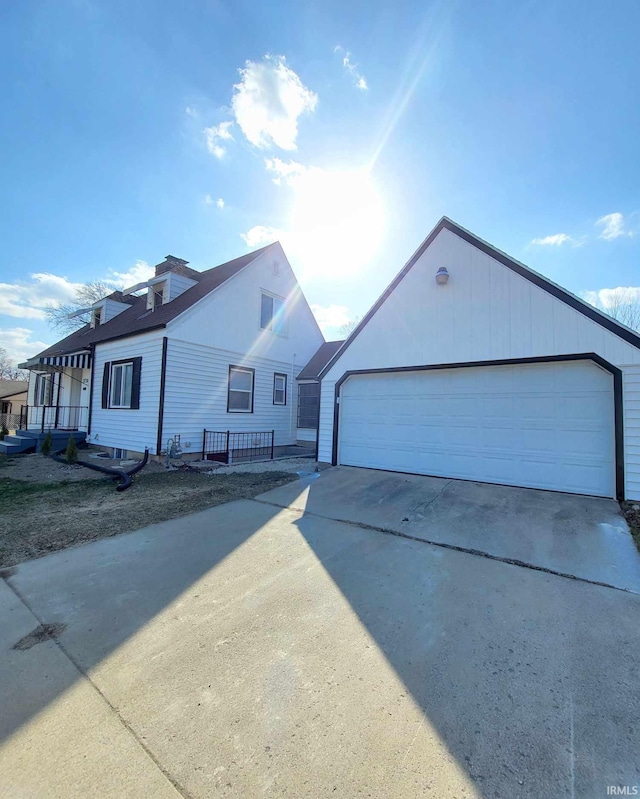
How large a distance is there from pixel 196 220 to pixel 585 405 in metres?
11.1

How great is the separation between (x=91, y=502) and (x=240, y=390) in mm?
7225

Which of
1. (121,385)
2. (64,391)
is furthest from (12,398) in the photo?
(121,385)

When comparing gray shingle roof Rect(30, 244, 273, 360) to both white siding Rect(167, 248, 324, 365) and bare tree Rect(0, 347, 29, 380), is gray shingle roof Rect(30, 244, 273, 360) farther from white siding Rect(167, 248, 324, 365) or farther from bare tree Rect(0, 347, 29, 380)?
bare tree Rect(0, 347, 29, 380)

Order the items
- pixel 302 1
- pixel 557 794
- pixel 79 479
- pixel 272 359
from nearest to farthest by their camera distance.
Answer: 1. pixel 557 794
2. pixel 302 1
3. pixel 79 479
4. pixel 272 359

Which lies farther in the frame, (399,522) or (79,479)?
(79,479)

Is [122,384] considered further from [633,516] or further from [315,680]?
[633,516]

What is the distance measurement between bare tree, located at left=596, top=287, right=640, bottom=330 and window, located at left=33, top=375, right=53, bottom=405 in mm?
30562

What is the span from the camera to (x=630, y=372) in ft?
22.0

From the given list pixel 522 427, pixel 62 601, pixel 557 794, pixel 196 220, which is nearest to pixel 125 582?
pixel 62 601

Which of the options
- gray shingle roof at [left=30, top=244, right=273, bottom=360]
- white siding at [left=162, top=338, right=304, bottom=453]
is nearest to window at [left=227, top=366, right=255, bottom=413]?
white siding at [left=162, top=338, right=304, bottom=453]

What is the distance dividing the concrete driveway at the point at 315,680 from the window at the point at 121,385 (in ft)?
30.1

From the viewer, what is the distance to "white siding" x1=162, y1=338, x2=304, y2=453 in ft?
36.5

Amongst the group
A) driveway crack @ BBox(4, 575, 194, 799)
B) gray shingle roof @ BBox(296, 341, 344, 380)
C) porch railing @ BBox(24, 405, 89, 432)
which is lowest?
driveway crack @ BBox(4, 575, 194, 799)

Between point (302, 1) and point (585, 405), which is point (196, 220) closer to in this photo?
point (302, 1)
